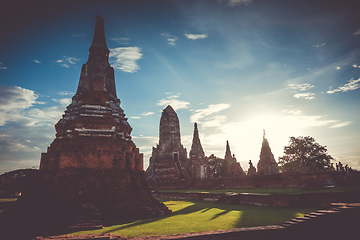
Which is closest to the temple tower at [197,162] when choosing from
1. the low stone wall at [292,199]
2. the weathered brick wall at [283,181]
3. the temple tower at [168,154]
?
the temple tower at [168,154]

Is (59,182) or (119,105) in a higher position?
(119,105)

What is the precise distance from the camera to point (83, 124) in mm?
11883

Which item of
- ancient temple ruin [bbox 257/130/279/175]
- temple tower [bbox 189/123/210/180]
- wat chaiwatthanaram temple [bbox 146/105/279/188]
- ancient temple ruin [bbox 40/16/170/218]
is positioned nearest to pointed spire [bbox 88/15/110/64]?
ancient temple ruin [bbox 40/16/170/218]

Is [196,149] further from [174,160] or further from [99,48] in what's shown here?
[99,48]

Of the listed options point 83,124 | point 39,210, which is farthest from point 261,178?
point 39,210

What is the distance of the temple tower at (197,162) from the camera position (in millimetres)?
34531

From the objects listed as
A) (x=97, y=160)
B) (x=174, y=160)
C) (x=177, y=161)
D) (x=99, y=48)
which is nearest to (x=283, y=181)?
(x=97, y=160)

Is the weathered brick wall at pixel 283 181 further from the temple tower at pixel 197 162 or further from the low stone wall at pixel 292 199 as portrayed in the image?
the temple tower at pixel 197 162

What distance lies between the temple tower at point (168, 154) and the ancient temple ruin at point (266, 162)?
35.5 feet

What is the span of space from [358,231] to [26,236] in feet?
32.9

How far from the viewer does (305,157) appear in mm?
31781

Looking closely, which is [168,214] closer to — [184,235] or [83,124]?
[184,235]

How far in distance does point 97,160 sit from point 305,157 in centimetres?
2981

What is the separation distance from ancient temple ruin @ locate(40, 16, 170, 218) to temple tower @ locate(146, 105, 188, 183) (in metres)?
20.9
